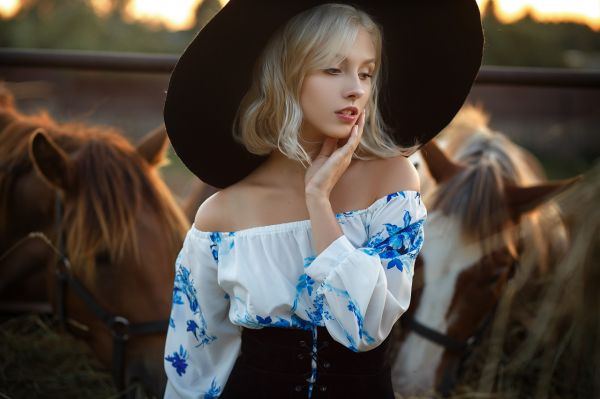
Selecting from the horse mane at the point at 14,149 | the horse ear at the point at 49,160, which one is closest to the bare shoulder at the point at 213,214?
the horse ear at the point at 49,160

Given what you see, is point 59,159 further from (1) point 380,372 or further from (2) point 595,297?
(2) point 595,297

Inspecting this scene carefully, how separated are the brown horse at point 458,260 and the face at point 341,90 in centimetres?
94

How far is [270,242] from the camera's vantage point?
144 cm

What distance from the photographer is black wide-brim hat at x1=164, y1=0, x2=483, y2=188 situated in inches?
57.6

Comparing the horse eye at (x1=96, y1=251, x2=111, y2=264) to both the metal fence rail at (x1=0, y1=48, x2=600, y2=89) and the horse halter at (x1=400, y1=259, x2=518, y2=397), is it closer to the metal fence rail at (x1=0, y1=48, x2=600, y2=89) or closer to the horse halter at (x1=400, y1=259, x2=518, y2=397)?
the horse halter at (x1=400, y1=259, x2=518, y2=397)

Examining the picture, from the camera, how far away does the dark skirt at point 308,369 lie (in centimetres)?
141

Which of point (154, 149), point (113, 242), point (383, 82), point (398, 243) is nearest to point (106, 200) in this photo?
Result: point (113, 242)

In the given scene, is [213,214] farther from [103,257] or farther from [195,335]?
[103,257]

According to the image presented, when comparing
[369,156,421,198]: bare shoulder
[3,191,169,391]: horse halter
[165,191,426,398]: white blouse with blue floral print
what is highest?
[369,156,421,198]: bare shoulder

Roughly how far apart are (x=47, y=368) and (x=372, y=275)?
80.1 inches

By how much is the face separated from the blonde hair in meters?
0.02

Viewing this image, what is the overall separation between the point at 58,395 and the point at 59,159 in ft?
3.45

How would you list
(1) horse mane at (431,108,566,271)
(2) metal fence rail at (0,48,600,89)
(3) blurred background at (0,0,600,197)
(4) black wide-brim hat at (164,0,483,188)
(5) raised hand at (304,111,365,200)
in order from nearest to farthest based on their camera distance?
1. (5) raised hand at (304,111,365,200)
2. (4) black wide-brim hat at (164,0,483,188)
3. (1) horse mane at (431,108,566,271)
4. (2) metal fence rail at (0,48,600,89)
5. (3) blurred background at (0,0,600,197)

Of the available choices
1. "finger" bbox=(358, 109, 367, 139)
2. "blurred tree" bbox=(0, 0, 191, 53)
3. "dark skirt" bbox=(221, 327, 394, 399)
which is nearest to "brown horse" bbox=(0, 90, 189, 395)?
"dark skirt" bbox=(221, 327, 394, 399)
